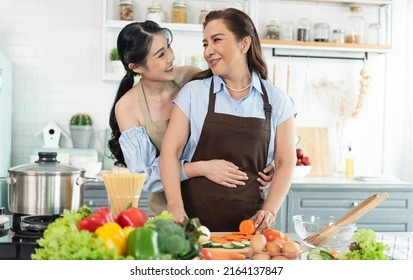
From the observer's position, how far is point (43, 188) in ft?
7.48

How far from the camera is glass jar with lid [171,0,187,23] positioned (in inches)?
207

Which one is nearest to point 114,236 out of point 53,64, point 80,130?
point 80,130

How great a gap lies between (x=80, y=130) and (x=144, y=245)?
3884 mm

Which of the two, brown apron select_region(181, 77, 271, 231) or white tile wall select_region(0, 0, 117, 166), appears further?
white tile wall select_region(0, 0, 117, 166)

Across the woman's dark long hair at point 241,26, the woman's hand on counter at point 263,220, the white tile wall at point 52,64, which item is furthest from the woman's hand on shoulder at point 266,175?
the white tile wall at point 52,64

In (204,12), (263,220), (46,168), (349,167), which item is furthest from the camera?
(349,167)

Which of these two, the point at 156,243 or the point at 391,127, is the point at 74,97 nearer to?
the point at 391,127

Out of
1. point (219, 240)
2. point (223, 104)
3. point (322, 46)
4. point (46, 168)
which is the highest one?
point (322, 46)

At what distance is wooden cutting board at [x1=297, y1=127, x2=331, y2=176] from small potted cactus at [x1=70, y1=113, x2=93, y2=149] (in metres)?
1.86

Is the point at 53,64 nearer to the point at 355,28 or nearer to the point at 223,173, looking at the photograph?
the point at 355,28

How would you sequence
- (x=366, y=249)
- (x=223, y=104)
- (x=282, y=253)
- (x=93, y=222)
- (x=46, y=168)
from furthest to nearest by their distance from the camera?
(x=223, y=104)
(x=46, y=168)
(x=366, y=249)
(x=282, y=253)
(x=93, y=222)

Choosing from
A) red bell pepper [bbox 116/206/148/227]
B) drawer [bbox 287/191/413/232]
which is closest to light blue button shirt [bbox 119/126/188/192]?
red bell pepper [bbox 116/206/148/227]

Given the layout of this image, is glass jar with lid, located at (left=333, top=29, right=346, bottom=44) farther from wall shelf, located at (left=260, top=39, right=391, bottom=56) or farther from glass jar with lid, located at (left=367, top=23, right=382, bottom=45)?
glass jar with lid, located at (left=367, top=23, right=382, bottom=45)
